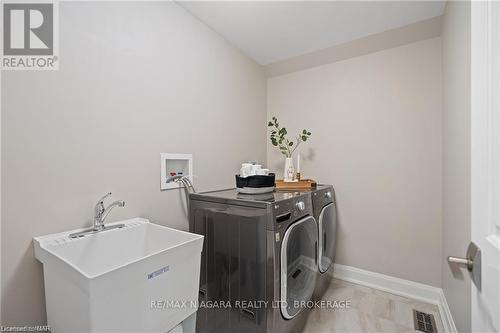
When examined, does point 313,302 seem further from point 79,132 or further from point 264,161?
point 79,132

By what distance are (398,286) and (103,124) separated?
2.65 meters

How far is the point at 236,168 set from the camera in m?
2.23

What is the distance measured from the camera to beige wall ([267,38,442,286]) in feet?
6.19

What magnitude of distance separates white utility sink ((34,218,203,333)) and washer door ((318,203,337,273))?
113 cm

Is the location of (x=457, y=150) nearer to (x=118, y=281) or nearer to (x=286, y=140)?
(x=286, y=140)

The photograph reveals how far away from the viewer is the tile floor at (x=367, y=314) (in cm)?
159

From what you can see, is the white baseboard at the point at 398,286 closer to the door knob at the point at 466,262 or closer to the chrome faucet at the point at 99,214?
the door knob at the point at 466,262

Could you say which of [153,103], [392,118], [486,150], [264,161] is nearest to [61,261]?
[153,103]

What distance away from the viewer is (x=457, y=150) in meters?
1.32

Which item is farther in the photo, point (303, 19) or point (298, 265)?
point (303, 19)

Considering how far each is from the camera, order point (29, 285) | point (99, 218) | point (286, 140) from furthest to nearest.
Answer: point (286, 140), point (99, 218), point (29, 285)

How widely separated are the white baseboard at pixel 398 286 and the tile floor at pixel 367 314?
0.05 m

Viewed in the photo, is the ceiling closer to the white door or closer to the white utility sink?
the white door

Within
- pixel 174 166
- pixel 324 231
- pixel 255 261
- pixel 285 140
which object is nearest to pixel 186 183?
pixel 174 166
